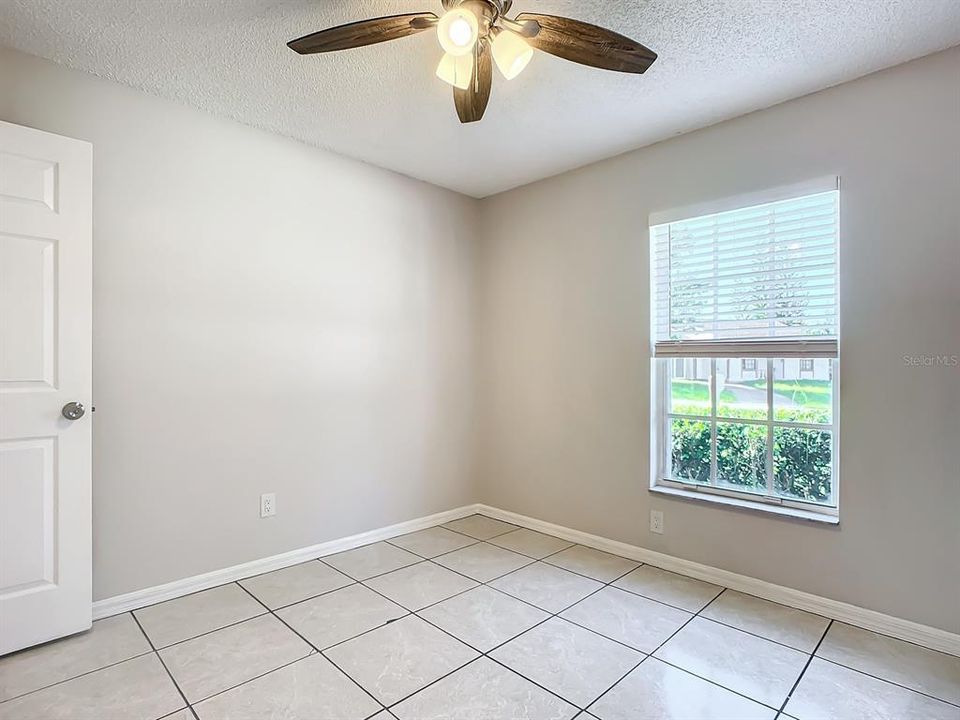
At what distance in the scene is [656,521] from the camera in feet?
→ 9.86

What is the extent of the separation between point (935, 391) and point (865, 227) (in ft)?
2.42

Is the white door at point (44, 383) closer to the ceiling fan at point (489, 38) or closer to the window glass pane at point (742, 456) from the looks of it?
the ceiling fan at point (489, 38)

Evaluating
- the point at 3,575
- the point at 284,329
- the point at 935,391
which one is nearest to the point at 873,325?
the point at 935,391

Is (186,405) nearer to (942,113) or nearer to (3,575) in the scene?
(3,575)

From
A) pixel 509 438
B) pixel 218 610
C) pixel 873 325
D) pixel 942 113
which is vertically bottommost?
pixel 218 610

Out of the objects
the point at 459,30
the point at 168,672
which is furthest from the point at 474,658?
the point at 459,30

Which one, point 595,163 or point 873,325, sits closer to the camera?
point 873,325

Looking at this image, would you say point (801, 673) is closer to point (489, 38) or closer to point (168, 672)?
point (168, 672)

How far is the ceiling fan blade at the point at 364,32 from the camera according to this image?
1.64m

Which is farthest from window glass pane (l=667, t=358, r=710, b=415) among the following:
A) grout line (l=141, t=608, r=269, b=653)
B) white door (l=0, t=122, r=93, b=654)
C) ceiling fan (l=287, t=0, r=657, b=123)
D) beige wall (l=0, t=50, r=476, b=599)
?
white door (l=0, t=122, r=93, b=654)

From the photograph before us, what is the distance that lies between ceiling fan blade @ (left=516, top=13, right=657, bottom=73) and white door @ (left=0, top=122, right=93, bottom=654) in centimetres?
190

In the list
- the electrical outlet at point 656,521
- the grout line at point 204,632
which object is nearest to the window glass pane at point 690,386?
the electrical outlet at point 656,521

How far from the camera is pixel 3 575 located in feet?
6.57

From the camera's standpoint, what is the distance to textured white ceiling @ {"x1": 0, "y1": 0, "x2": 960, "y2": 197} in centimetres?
191
